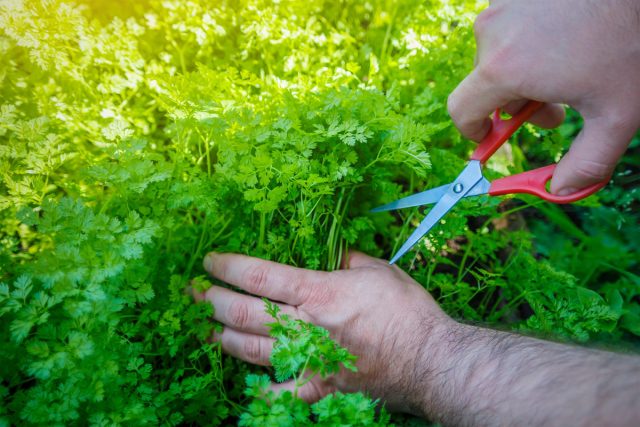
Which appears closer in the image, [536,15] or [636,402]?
[636,402]

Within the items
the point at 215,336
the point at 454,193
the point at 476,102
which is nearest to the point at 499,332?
the point at 454,193

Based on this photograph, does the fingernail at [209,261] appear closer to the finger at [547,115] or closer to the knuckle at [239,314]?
the knuckle at [239,314]

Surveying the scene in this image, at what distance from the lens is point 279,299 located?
175 cm

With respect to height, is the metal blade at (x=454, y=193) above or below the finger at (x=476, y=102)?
below

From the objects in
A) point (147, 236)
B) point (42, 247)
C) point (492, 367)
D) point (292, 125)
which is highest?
point (292, 125)

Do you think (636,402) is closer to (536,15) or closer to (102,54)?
(536,15)

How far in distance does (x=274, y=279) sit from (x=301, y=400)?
0.54 m

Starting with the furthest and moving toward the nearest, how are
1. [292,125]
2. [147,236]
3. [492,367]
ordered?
[292,125], [147,236], [492,367]

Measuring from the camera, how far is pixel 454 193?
1617 mm

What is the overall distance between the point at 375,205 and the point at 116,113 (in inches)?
51.0

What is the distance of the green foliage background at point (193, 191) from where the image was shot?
4.60ft

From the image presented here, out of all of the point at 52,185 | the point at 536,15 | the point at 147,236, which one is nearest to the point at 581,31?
the point at 536,15

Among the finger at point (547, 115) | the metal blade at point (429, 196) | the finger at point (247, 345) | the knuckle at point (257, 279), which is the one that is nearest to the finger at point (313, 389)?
the finger at point (247, 345)

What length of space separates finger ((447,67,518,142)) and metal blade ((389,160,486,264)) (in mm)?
127
